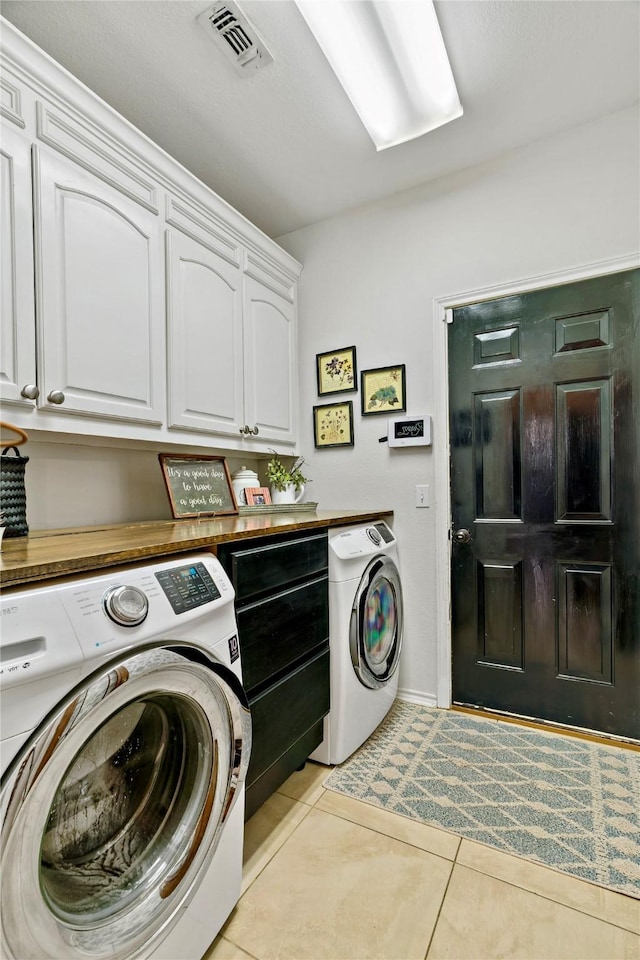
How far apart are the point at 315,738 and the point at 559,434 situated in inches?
63.6

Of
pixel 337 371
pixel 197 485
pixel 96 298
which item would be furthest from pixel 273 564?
pixel 337 371

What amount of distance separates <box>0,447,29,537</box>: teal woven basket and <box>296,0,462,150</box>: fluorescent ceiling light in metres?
1.64

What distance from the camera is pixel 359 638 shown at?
1.72 m

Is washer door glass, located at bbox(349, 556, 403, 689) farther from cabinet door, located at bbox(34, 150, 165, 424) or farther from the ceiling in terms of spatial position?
the ceiling

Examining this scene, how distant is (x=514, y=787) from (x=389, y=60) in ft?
8.56

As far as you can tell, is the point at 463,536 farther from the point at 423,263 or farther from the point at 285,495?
the point at 423,263

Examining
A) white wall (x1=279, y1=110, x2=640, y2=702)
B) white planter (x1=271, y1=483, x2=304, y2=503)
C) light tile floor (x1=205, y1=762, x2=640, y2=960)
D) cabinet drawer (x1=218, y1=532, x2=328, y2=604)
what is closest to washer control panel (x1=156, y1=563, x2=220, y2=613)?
cabinet drawer (x1=218, y1=532, x2=328, y2=604)

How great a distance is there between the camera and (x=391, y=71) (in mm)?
1559

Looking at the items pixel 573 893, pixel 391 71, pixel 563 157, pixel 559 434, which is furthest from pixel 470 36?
pixel 573 893

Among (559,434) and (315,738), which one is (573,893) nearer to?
(315,738)

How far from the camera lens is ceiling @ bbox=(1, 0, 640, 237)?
55.2 inches

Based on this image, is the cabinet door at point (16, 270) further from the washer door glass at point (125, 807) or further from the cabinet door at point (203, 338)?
the washer door glass at point (125, 807)

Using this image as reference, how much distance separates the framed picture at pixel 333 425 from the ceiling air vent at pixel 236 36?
142 centimetres

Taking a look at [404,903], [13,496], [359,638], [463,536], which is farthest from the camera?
[463,536]
